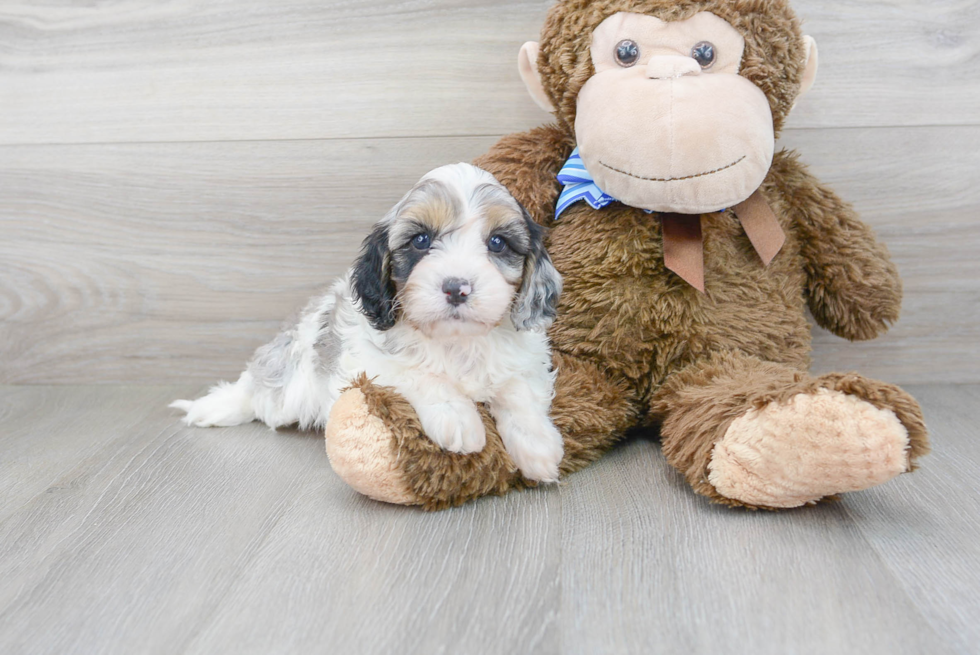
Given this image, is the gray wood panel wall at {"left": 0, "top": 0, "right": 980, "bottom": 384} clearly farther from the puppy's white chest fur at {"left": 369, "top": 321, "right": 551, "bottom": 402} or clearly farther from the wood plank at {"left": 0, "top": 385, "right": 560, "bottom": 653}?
the puppy's white chest fur at {"left": 369, "top": 321, "right": 551, "bottom": 402}

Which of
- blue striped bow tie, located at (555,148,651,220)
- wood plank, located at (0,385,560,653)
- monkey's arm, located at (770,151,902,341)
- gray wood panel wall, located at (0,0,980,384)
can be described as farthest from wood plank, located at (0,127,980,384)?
wood plank, located at (0,385,560,653)

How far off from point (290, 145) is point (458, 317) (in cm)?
112

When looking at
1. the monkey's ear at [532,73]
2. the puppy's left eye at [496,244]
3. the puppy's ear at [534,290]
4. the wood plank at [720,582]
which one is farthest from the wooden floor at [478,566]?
the monkey's ear at [532,73]

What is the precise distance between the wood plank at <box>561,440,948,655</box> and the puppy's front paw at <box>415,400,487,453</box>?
23 cm

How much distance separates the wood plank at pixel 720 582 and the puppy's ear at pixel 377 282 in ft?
1.71

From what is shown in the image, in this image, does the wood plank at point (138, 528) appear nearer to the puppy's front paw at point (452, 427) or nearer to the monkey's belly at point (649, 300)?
the puppy's front paw at point (452, 427)

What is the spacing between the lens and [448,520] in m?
1.51

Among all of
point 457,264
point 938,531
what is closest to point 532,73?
point 457,264

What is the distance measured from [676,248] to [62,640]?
136cm

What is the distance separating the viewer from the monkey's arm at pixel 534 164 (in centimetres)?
188

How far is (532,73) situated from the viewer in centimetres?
191

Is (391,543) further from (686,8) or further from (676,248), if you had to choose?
(686,8)

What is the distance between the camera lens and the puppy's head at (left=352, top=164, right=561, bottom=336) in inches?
57.0

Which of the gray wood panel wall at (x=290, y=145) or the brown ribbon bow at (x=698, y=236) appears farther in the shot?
the gray wood panel wall at (x=290, y=145)
